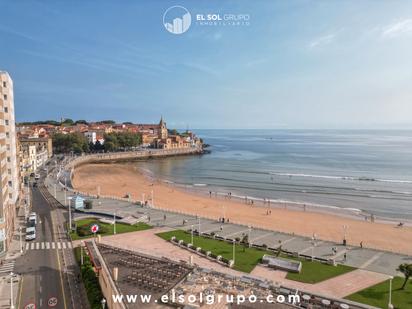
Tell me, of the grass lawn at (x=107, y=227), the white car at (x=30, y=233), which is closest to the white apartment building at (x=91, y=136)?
the grass lawn at (x=107, y=227)

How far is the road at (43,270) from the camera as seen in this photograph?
19688 millimetres

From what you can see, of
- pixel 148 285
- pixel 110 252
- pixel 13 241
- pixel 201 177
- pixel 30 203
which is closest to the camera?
pixel 148 285

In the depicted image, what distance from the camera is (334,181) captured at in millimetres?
72250

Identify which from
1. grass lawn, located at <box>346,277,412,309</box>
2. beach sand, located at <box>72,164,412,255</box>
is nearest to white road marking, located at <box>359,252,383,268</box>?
grass lawn, located at <box>346,277,412,309</box>

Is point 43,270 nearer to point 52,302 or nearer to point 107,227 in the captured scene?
point 52,302

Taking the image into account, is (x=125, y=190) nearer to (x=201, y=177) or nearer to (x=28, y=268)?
(x=201, y=177)

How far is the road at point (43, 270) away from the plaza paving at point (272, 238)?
720cm

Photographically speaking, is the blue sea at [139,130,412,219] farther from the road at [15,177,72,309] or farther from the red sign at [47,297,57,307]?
the red sign at [47,297,57,307]

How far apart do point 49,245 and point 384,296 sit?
87.2ft

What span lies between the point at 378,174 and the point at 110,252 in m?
77.7

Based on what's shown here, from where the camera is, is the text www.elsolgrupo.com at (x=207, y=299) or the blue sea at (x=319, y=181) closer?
the text www.elsolgrupo.com at (x=207, y=299)

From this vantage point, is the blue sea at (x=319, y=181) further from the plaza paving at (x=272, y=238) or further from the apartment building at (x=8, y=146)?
the apartment building at (x=8, y=146)

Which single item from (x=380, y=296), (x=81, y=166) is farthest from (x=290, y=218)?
(x=81, y=166)

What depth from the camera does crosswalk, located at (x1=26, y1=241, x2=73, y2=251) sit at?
28469mm
